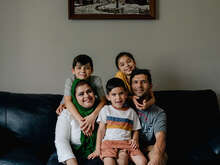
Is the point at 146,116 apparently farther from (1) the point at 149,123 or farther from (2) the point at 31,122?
(2) the point at 31,122

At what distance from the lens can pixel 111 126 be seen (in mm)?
1653

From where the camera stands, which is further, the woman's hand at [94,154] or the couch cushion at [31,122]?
the couch cushion at [31,122]

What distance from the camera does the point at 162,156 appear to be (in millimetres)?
1590

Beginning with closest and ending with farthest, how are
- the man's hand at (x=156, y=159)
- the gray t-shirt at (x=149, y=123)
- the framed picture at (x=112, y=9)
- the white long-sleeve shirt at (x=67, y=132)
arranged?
the man's hand at (x=156, y=159), the white long-sleeve shirt at (x=67, y=132), the gray t-shirt at (x=149, y=123), the framed picture at (x=112, y=9)

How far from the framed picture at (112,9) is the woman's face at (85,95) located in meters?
0.93

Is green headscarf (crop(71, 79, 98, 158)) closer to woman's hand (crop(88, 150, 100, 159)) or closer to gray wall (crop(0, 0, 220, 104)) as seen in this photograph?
woman's hand (crop(88, 150, 100, 159))

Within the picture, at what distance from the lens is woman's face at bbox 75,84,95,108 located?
67.4 inches

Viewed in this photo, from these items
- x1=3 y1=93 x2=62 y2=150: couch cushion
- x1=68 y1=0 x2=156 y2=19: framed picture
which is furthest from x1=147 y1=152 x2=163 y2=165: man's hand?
x1=68 y1=0 x2=156 y2=19: framed picture

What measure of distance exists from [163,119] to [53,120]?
36.2 inches

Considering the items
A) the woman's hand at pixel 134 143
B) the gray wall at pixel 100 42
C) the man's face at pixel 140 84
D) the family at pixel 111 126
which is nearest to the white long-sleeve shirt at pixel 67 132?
the family at pixel 111 126

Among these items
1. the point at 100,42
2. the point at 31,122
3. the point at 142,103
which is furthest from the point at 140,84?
the point at 31,122

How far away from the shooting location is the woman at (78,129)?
1.65m

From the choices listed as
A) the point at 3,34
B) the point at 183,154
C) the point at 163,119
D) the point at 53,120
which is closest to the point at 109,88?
the point at 163,119

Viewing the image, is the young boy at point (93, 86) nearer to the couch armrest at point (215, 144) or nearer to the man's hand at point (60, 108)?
the man's hand at point (60, 108)
